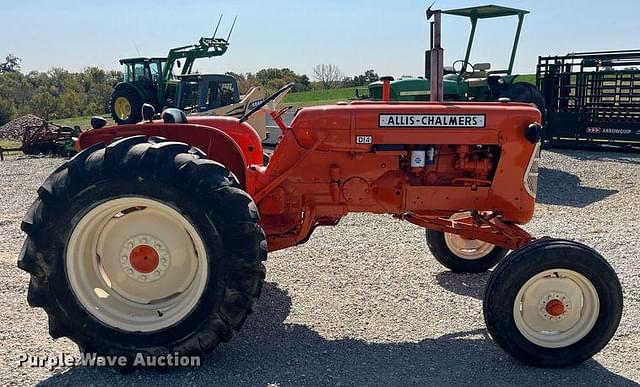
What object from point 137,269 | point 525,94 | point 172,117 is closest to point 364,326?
point 137,269

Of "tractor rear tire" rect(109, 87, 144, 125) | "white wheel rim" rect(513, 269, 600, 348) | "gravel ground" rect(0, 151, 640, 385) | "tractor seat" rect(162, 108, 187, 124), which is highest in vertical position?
"tractor seat" rect(162, 108, 187, 124)

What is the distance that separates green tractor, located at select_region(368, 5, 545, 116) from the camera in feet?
36.9

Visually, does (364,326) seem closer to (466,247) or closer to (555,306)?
(555,306)

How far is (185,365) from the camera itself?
335 centimetres

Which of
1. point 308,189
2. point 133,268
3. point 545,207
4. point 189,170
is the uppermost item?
point 189,170

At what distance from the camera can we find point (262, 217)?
13.5 feet

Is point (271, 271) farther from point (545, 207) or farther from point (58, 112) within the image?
point (58, 112)

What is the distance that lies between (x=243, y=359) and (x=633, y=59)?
40.2 feet

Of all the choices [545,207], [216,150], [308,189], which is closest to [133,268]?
[216,150]

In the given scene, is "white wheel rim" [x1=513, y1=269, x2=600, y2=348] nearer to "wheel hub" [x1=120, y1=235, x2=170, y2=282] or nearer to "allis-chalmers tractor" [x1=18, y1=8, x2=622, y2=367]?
"allis-chalmers tractor" [x1=18, y1=8, x2=622, y2=367]

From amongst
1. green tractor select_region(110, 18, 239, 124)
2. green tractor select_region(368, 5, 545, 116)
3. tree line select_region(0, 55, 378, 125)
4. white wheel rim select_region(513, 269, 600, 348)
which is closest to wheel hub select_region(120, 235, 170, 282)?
white wheel rim select_region(513, 269, 600, 348)

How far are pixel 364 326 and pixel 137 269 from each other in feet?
4.99

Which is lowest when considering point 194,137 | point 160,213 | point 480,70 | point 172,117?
point 160,213
